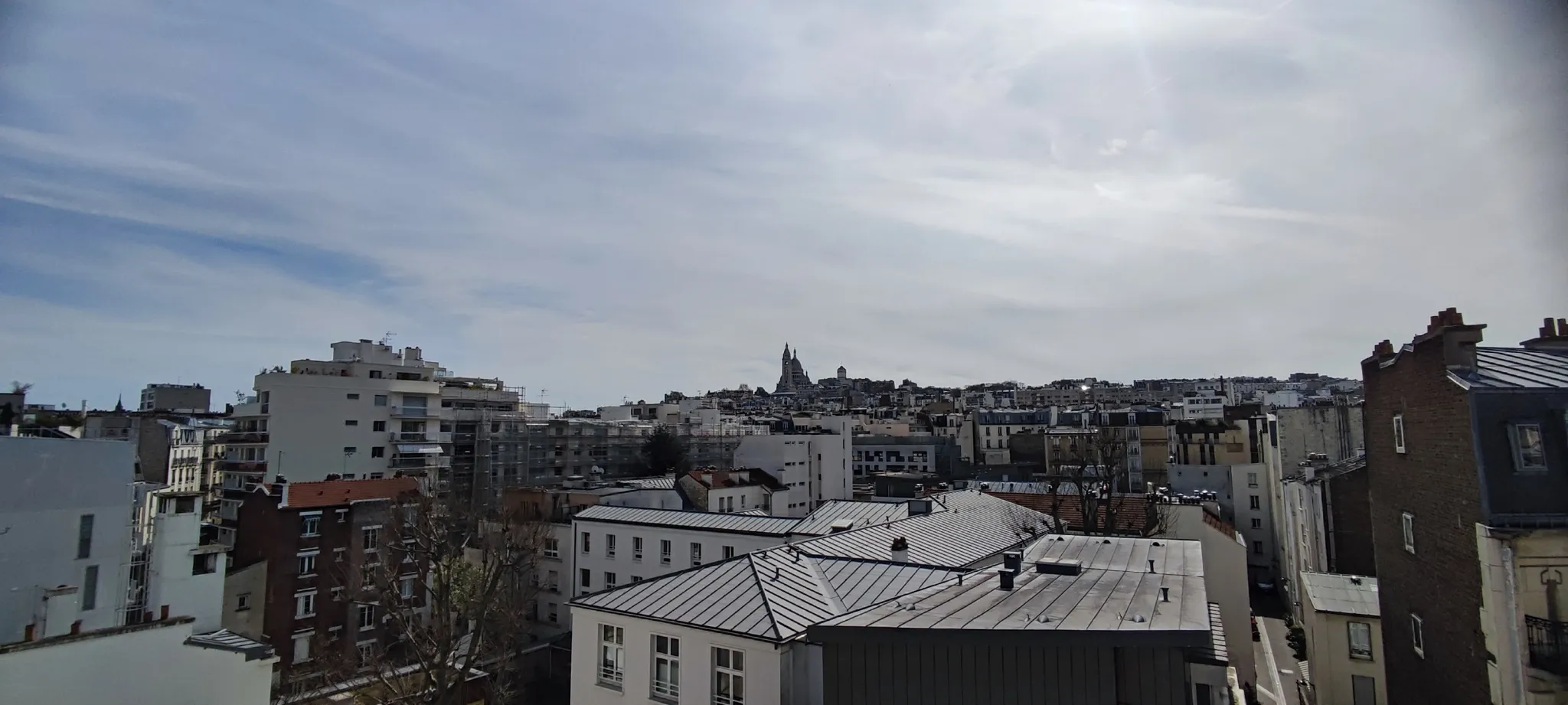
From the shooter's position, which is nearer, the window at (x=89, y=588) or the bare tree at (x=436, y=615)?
the bare tree at (x=436, y=615)

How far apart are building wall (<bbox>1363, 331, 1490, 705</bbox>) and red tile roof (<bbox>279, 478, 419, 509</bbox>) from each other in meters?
32.2

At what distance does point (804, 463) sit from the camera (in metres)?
58.2

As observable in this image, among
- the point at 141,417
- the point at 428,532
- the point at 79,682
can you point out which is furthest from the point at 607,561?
the point at 141,417

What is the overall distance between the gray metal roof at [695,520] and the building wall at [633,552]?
164 millimetres

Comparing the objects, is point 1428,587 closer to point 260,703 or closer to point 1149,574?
point 1149,574

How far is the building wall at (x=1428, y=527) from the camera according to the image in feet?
36.0

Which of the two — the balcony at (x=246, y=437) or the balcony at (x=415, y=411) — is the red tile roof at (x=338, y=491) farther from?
the balcony at (x=415, y=411)

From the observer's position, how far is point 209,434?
64125mm

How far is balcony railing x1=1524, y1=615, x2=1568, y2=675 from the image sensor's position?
379 inches

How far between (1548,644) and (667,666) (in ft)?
39.6

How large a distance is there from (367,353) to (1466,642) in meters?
64.0

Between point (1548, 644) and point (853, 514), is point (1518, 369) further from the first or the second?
point (853, 514)

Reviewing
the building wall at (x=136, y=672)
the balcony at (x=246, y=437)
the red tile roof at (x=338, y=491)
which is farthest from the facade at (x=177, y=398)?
the building wall at (x=136, y=672)

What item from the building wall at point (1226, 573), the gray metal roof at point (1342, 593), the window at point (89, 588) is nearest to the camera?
the gray metal roof at point (1342, 593)
